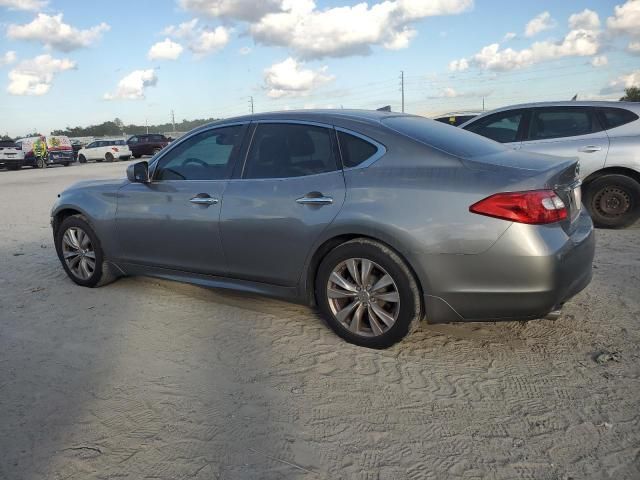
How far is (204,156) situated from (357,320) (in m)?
1.87

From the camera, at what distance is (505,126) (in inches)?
294

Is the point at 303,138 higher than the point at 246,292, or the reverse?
the point at 303,138

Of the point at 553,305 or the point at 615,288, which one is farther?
the point at 615,288

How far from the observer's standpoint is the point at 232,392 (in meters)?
3.07

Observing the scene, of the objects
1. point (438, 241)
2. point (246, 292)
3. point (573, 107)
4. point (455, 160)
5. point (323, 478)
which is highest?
point (573, 107)

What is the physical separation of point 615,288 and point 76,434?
4.19 meters

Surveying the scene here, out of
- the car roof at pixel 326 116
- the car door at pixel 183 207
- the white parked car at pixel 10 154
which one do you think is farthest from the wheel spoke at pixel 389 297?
the white parked car at pixel 10 154

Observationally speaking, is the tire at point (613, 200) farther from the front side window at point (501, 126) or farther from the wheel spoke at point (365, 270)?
the wheel spoke at point (365, 270)

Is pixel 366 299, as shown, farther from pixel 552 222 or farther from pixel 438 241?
pixel 552 222

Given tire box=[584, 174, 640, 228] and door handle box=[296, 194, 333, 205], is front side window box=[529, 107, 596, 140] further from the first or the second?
door handle box=[296, 194, 333, 205]

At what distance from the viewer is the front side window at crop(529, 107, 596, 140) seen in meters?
7.00

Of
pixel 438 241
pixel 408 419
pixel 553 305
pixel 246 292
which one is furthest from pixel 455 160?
pixel 246 292

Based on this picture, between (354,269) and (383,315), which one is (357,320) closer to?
(383,315)

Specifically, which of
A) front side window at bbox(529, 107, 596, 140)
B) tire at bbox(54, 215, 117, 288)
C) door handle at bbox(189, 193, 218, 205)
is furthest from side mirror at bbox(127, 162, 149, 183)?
front side window at bbox(529, 107, 596, 140)
